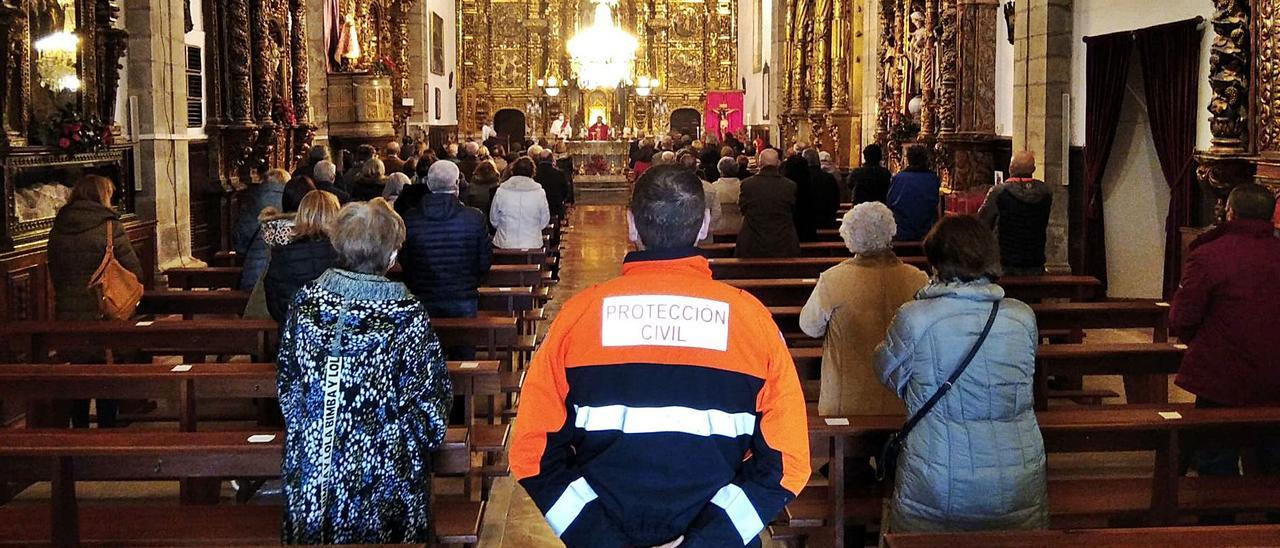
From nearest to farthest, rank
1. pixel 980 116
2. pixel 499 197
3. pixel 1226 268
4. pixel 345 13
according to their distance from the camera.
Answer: pixel 1226 268 < pixel 499 197 < pixel 980 116 < pixel 345 13

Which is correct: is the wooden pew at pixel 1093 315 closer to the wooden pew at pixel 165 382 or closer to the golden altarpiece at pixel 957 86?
the wooden pew at pixel 165 382

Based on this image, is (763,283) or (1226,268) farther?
(763,283)

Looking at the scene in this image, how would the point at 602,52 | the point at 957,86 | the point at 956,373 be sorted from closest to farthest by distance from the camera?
1. the point at 956,373
2. the point at 957,86
3. the point at 602,52

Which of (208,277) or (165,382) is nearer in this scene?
(165,382)

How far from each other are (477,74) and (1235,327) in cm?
3121

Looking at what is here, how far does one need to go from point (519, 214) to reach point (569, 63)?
25.2 m

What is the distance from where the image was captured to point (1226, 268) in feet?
18.7

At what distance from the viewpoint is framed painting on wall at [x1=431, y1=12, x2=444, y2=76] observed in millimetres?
28505

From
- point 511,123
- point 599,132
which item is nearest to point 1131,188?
point 599,132

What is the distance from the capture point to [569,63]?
3603 cm

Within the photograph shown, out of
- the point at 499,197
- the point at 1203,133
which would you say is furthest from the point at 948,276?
the point at 499,197

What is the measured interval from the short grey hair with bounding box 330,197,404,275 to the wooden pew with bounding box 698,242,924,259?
721 cm

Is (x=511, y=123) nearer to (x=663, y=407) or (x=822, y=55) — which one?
(x=822, y=55)

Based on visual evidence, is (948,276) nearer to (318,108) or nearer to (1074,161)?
(1074,161)
